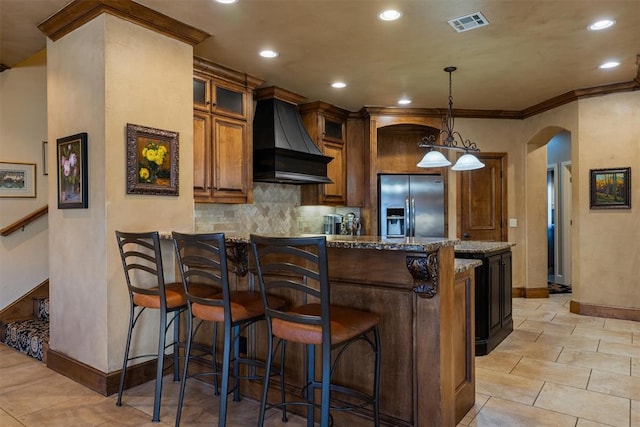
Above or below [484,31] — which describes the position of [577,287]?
below

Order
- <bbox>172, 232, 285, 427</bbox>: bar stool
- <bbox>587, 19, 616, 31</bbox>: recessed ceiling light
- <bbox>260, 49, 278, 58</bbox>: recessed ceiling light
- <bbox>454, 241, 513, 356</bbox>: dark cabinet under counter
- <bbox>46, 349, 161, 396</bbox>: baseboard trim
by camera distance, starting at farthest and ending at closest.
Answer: <bbox>260, 49, 278, 58</bbox>: recessed ceiling light → <bbox>454, 241, 513, 356</bbox>: dark cabinet under counter → <bbox>587, 19, 616, 31</bbox>: recessed ceiling light → <bbox>46, 349, 161, 396</bbox>: baseboard trim → <bbox>172, 232, 285, 427</bbox>: bar stool

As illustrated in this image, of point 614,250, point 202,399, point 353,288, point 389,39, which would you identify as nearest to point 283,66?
point 389,39

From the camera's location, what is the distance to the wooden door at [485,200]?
20.6ft

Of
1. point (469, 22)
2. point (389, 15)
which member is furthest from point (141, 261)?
point (469, 22)

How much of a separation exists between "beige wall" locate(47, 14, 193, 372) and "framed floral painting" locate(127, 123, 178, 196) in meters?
0.05

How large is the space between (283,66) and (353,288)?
283 centimetres

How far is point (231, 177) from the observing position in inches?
175

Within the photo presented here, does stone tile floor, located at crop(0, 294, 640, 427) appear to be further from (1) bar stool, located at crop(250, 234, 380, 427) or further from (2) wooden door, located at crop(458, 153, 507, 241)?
(2) wooden door, located at crop(458, 153, 507, 241)

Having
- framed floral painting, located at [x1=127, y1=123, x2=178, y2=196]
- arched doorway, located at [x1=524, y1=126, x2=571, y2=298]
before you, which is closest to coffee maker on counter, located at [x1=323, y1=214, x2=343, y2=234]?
arched doorway, located at [x1=524, y1=126, x2=571, y2=298]

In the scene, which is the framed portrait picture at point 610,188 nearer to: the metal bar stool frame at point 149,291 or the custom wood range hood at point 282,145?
the custom wood range hood at point 282,145

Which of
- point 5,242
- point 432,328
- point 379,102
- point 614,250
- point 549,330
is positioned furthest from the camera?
point 379,102

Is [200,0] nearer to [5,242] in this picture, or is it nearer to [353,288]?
[353,288]

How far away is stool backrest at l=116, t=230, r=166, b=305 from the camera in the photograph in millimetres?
2570

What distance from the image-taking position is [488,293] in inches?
149
